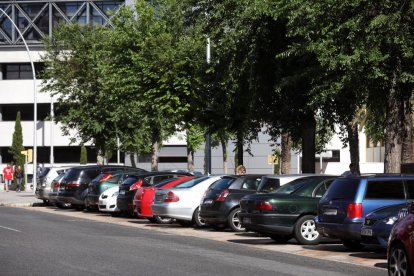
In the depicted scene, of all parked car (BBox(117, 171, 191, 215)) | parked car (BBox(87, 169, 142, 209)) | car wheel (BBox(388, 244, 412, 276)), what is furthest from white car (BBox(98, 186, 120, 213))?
car wheel (BBox(388, 244, 412, 276))

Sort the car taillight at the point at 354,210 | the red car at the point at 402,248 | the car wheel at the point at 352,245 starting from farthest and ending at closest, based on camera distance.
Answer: the car wheel at the point at 352,245 → the car taillight at the point at 354,210 → the red car at the point at 402,248

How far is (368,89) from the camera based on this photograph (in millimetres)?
22641

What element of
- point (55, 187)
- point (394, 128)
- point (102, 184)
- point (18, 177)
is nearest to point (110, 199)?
point (102, 184)

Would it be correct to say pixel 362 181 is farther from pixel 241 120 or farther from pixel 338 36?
pixel 241 120

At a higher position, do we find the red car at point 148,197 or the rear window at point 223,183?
the rear window at point 223,183

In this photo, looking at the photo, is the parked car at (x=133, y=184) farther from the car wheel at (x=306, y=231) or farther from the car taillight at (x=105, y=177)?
the car wheel at (x=306, y=231)

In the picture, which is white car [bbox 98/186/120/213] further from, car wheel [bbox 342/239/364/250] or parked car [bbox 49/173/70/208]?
car wheel [bbox 342/239/364/250]

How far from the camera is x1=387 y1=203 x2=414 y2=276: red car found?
1195 centimetres

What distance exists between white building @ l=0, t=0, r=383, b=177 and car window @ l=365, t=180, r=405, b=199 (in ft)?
190

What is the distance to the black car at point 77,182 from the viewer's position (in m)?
35.2

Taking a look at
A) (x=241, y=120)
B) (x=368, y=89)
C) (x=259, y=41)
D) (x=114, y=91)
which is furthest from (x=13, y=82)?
(x=368, y=89)

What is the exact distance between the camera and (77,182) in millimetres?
35438

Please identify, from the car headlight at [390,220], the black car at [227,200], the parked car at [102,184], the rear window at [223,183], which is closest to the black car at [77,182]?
the parked car at [102,184]

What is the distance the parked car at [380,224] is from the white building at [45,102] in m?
58.9
